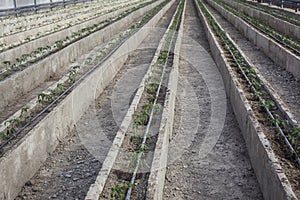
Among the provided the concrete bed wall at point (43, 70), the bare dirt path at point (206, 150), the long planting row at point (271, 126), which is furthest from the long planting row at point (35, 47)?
the long planting row at point (271, 126)

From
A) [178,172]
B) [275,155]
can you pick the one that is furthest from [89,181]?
[275,155]

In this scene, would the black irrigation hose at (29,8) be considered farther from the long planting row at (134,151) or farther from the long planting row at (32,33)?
the long planting row at (134,151)

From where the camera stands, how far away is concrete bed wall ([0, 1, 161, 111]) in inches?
464

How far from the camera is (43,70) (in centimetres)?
1414

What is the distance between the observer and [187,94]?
12844 mm

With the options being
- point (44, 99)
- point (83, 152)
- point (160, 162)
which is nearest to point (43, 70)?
point (44, 99)

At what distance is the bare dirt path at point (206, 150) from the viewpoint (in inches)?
289

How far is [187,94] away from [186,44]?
361 inches

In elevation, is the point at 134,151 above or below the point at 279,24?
below

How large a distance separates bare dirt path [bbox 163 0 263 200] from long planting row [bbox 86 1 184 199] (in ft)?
2.04

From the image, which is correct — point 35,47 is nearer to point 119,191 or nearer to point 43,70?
point 43,70

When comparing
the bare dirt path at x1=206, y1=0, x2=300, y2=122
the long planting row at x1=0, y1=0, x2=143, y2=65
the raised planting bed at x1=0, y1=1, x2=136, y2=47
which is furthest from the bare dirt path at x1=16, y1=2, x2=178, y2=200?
the raised planting bed at x1=0, y1=1, x2=136, y2=47

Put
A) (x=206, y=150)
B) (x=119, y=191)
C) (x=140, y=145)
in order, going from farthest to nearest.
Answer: (x=206, y=150)
(x=140, y=145)
(x=119, y=191)

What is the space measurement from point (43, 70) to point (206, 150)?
290 inches
